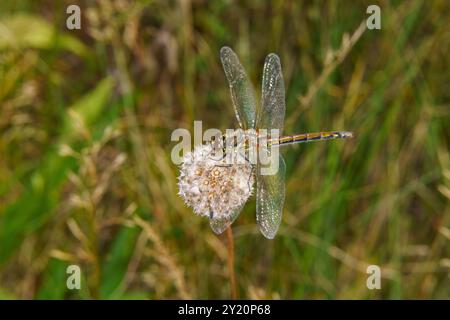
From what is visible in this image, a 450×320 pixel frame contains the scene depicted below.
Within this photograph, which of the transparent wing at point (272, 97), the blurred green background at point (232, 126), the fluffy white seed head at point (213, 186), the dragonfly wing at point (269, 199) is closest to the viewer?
the fluffy white seed head at point (213, 186)

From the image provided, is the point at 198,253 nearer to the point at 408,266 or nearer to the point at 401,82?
the point at 408,266

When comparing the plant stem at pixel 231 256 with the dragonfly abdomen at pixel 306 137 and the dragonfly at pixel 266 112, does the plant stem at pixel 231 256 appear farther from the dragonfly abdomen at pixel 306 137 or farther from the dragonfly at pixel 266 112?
the dragonfly abdomen at pixel 306 137

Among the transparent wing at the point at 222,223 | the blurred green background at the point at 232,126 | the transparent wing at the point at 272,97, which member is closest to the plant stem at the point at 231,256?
the transparent wing at the point at 222,223

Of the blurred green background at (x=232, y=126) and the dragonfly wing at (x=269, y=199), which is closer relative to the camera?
the dragonfly wing at (x=269, y=199)

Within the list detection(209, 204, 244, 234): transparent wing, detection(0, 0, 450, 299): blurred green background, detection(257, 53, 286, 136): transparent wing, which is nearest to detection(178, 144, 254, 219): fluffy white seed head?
detection(209, 204, 244, 234): transparent wing

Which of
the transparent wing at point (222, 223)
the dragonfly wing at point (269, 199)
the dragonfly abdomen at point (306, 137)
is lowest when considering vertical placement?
the transparent wing at point (222, 223)

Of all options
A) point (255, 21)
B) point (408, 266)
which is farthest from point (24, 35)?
point (408, 266)

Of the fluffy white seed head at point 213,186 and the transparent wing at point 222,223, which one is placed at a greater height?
the fluffy white seed head at point 213,186

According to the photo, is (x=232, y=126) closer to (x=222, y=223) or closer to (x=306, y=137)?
(x=306, y=137)
